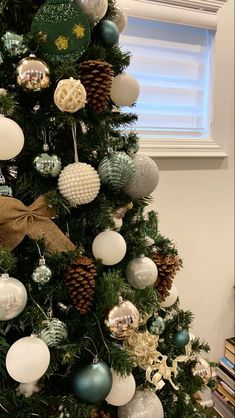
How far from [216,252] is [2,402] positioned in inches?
46.6

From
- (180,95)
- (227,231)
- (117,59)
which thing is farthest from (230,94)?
(117,59)

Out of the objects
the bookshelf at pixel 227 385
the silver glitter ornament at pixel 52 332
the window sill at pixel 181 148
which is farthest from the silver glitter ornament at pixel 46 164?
the bookshelf at pixel 227 385

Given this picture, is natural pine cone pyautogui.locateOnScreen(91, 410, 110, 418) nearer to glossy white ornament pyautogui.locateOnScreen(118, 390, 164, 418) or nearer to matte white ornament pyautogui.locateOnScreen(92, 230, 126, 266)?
glossy white ornament pyautogui.locateOnScreen(118, 390, 164, 418)

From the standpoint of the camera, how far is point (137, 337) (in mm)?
719

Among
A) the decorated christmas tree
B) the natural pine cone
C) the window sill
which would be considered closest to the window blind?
the window sill

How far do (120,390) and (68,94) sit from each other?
51 cm

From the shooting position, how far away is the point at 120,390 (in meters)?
0.66

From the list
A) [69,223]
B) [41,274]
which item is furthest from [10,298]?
[69,223]

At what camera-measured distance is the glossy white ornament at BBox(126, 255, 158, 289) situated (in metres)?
0.72

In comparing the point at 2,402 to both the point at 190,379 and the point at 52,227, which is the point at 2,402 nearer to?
the point at 52,227

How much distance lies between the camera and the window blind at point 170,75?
4.50ft

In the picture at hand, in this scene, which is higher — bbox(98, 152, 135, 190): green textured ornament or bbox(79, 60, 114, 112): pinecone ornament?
bbox(79, 60, 114, 112): pinecone ornament

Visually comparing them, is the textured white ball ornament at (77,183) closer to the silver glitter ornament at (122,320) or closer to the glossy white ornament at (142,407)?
the silver glitter ornament at (122,320)

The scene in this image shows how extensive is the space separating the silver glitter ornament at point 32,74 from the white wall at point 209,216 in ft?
2.79
